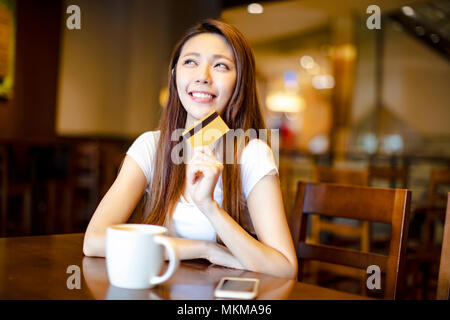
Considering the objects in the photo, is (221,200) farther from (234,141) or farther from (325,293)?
(325,293)

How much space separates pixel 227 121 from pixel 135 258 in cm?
69

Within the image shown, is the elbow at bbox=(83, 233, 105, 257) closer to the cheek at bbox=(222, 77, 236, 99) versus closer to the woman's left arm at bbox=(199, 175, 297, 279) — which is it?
the woman's left arm at bbox=(199, 175, 297, 279)

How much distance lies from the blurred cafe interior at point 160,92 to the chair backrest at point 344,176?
1.0 inches

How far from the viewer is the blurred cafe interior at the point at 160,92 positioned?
14.7ft

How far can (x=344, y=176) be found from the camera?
2939 mm

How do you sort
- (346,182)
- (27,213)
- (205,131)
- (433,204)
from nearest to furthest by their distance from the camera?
(205,131) → (346,182) → (433,204) → (27,213)

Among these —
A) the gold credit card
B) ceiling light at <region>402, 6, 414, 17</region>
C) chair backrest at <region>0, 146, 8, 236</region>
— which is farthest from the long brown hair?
ceiling light at <region>402, 6, 414, 17</region>

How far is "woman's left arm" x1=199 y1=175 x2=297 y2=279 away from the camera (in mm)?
1066

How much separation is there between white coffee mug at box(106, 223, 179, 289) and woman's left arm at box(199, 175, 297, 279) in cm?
29

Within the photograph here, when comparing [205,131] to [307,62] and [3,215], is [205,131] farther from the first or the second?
[307,62]

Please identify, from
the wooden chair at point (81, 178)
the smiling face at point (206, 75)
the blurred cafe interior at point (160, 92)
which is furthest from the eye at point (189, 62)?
the wooden chair at point (81, 178)

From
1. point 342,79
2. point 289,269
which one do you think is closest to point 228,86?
point 289,269
